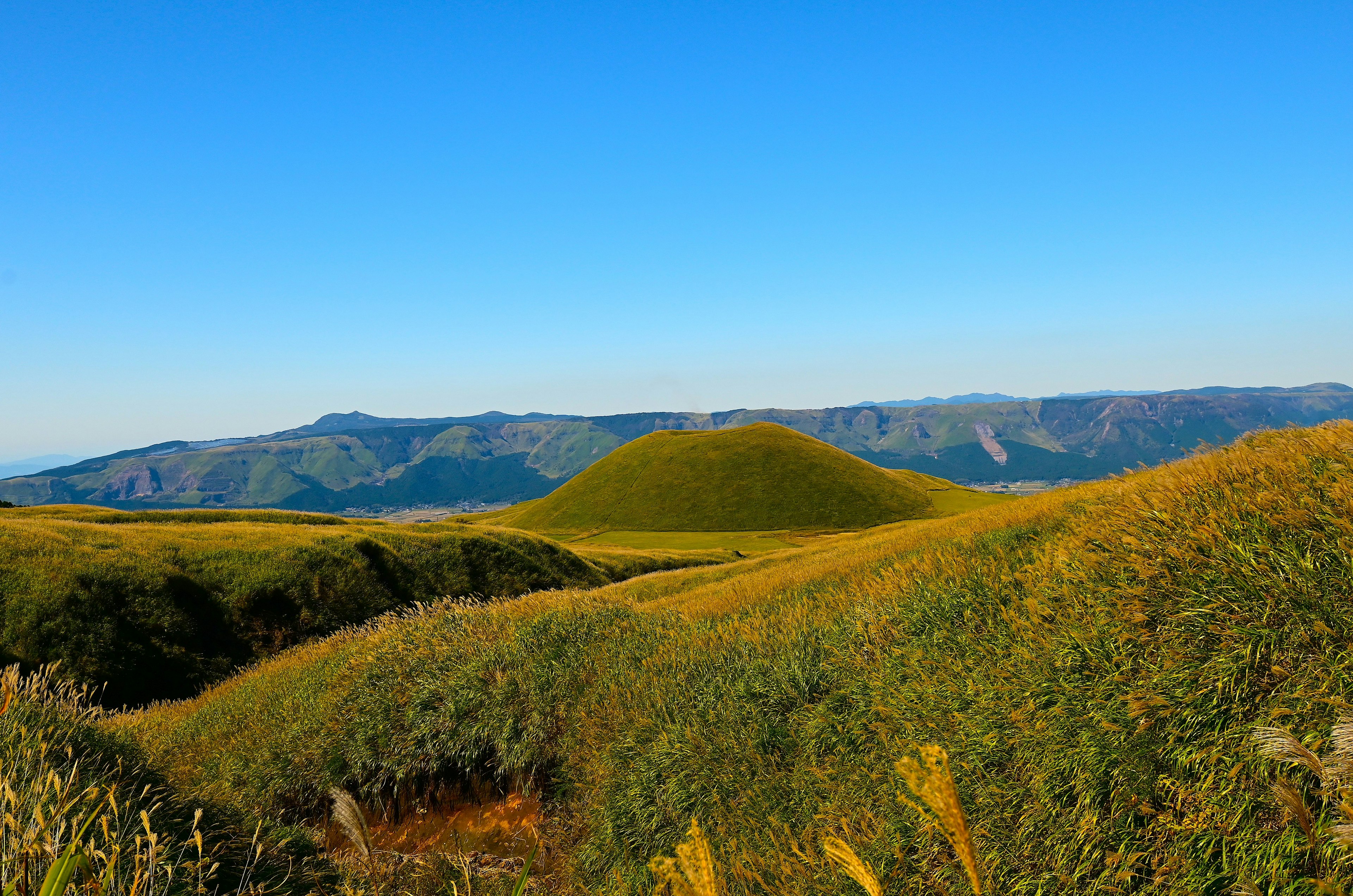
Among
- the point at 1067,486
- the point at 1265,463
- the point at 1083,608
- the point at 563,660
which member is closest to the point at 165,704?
the point at 563,660

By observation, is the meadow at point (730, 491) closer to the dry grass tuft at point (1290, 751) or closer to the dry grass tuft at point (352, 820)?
the dry grass tuft at point (352, 820)

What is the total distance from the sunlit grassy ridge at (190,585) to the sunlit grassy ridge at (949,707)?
1009 cm

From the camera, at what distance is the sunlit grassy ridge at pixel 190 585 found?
19266 mm

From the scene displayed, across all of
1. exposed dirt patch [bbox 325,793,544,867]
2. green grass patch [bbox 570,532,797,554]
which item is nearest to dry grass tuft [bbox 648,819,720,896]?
exposed dirt patch [bbox 325,793,544,867]

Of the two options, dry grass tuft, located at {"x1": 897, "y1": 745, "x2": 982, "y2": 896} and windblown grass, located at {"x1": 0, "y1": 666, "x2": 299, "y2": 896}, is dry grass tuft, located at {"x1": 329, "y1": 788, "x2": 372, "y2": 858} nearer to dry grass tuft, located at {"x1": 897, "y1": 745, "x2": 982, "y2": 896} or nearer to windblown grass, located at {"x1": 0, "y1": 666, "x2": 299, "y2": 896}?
windblown grass, located at {"x1": 0, "y1": 666, "x2": 299, "y2": 896}

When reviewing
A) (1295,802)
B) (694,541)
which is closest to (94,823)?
(1295,802)

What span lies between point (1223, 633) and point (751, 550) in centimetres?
7331

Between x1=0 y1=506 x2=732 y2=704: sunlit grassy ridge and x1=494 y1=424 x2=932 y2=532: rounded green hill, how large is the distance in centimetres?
6972

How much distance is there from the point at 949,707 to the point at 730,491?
109966mm

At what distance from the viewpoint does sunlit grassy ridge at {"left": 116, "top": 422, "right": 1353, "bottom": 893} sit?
4438mm

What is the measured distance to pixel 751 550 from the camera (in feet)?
253

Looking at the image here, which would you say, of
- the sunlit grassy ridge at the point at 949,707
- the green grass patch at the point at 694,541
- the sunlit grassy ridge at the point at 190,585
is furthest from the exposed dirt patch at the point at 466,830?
the green grass patch at the point at 694,541

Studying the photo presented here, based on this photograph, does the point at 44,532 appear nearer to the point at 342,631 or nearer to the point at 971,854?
the point at 342,631

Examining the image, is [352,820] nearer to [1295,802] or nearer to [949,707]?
[1295,802]
